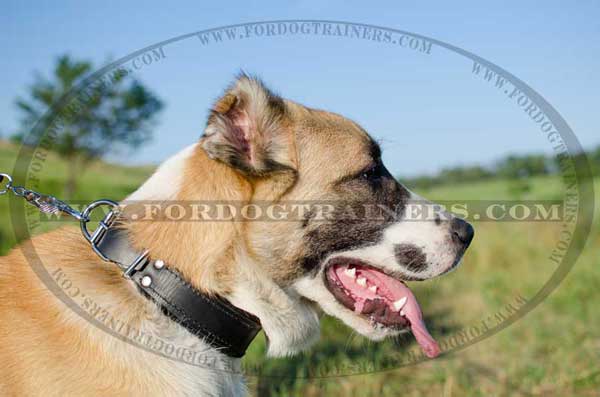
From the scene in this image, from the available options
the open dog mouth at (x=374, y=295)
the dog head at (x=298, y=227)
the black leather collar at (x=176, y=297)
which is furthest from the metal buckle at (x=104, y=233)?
the open dog mouth at (x=374, y=295)

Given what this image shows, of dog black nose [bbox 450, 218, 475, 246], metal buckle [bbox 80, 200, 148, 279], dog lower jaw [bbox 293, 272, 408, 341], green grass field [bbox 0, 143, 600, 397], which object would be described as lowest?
green grass field [bbox 0, 143, 600, 397]

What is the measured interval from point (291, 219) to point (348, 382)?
7.12 feet

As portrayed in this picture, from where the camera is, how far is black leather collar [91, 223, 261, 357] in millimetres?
2660

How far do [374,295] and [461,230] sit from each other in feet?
2.09

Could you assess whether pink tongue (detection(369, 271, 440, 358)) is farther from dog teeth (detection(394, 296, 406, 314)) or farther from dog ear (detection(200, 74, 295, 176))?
dog ear (detection(200, 74, 295, 176))

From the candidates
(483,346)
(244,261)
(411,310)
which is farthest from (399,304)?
(483,346)

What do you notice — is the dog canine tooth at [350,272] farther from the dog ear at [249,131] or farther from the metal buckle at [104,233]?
the metal buckle at [104,233]

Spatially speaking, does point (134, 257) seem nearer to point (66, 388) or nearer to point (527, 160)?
point (66, 388)

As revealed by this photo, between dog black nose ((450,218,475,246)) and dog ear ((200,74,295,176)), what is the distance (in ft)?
3.32

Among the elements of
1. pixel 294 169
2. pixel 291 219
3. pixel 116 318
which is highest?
pixel 294 169

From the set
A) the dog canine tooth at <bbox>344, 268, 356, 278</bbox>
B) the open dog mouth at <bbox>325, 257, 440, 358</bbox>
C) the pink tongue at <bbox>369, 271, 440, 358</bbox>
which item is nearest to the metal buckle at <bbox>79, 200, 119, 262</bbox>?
the open dog mouth at <bbox>325, 257, 440, 358</bbox>

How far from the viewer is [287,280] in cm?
308

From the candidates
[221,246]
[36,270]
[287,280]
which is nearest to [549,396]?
[287,280]

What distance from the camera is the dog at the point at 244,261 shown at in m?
2.64
